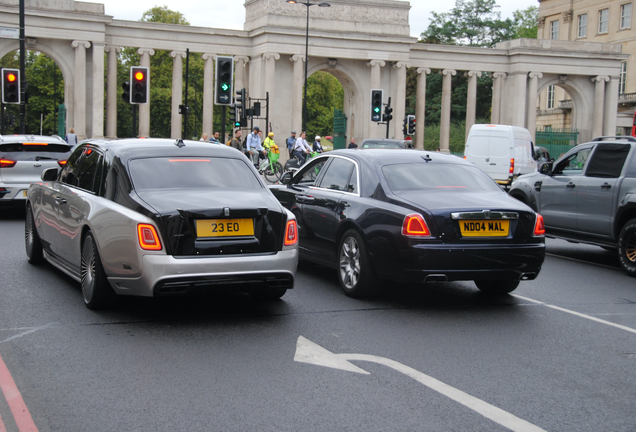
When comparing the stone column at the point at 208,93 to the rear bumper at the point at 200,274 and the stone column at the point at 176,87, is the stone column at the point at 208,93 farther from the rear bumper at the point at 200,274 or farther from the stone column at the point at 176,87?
the rear bumper at the point at 200,274

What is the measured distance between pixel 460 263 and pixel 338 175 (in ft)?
7.49

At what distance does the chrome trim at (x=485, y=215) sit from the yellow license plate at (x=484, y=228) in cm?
5

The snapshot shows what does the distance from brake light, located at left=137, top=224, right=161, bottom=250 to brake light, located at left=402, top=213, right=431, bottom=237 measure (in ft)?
8.16

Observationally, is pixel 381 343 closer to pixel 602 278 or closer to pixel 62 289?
pixel 62 289

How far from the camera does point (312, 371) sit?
5469 mm

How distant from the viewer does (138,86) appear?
21.6m

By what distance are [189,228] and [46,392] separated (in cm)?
210

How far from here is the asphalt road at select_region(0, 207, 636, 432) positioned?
453cm

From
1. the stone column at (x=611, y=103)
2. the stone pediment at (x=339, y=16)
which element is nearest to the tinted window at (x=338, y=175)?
the stone pediment at (x=339, y=16)

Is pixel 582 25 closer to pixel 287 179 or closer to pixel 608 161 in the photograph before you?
pixel 608 161

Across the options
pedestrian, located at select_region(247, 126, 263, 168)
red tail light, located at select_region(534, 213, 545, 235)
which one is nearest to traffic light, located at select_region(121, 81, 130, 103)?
pedestrian, located at select_region(247, 126, 263, 168)

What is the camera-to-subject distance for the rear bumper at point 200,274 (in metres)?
6.46

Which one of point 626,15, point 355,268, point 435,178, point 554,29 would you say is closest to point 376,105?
point 435,178

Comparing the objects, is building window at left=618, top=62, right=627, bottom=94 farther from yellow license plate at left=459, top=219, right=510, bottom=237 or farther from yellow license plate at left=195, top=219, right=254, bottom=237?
yellow license plate at left=195, top=219, right=254, bottom=237
